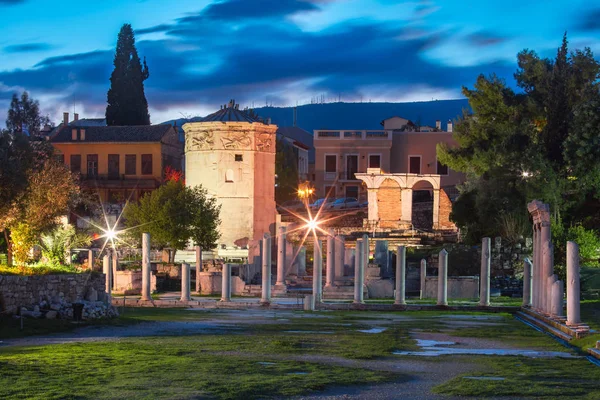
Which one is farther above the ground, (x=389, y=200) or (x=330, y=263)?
(x=389, y=200)

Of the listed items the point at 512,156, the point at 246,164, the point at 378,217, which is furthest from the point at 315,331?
the point at 378,217

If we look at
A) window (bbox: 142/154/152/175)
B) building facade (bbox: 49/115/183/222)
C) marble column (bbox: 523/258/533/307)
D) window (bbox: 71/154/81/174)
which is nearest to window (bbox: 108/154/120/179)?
building facade (bbox: 49/115/183/222)

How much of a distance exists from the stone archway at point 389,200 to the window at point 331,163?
13.2 metres

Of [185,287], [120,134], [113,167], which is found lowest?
[185,287]

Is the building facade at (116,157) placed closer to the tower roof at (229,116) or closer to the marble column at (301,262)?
the tower roof at (229,116)

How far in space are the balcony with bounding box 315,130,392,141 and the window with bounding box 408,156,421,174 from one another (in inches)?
87.2

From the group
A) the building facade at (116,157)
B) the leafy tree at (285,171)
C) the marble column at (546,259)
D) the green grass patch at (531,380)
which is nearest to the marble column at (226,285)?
the marble column at (546,259)

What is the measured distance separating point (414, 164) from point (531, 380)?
60.3 metres

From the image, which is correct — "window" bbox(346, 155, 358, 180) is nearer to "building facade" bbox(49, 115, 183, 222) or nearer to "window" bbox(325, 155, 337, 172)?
"window" bbox(325, 155, 337, 172)

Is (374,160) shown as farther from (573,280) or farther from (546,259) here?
(573,280)

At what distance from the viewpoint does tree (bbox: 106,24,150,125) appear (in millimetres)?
69875

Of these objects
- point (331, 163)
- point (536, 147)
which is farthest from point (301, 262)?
point (331, 163)

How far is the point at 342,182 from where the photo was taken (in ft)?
242

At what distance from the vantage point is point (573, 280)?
19625 mm
